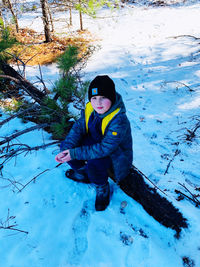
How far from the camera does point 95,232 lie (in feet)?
4.43

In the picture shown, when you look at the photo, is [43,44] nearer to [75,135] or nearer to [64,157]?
[75,135]

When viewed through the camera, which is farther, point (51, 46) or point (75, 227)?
point (51, 46)

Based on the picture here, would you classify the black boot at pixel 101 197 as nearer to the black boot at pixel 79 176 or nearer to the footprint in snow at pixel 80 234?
the footprint in snow at pixel 80 234

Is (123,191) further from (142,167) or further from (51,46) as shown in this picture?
(51,46)

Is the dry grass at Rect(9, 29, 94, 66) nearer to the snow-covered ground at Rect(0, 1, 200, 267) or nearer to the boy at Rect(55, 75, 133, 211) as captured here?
the snow-covered ground at Rect(0, 1, 200, 267)

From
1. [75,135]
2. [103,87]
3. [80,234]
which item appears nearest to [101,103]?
[103,87]

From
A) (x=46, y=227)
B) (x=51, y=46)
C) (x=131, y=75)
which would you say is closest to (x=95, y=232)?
(x=46, y=227)

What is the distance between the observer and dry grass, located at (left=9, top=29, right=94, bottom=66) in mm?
5125

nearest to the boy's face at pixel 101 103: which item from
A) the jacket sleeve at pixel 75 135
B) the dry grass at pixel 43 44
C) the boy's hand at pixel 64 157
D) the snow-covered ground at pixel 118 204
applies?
the jacket sleeve at pixel 75 135

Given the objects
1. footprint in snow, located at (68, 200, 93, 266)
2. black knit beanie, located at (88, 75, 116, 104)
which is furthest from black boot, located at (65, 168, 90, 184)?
black knit beanie, located at (88, 75, 116, 104)

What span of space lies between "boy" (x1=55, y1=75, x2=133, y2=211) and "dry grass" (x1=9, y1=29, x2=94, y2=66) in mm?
4231

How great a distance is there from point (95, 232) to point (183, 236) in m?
0.62

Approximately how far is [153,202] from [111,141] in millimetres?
587

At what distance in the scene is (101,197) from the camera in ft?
4.99
